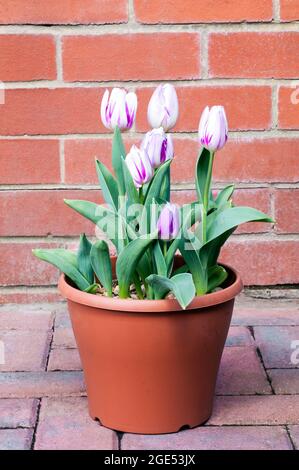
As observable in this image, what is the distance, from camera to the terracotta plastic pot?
1.48 m

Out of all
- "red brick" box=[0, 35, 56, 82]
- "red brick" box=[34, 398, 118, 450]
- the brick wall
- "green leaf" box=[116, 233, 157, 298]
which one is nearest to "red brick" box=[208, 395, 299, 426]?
"red brick" box=[34, 398, 118, 450]

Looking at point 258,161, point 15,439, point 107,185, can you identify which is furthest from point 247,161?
point 15,439

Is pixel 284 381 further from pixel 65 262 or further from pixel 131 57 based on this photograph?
pixel 131 57

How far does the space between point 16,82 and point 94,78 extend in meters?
0.19

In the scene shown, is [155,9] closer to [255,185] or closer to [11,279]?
[255,185]

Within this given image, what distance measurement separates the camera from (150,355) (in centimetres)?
150

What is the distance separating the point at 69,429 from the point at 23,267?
0.67 m

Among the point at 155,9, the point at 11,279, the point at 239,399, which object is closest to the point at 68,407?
the point at 239,399

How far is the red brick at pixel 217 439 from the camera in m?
1.51

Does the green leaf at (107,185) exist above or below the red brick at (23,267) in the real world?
above

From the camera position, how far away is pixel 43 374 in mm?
1825

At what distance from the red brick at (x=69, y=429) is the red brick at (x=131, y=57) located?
812 millimetres

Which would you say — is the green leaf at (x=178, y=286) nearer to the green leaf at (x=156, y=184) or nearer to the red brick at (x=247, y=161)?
the green leaf at (x=156, y=184)

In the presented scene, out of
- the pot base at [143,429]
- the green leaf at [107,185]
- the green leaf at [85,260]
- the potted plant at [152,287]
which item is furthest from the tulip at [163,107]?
the pot base at [143,429]
